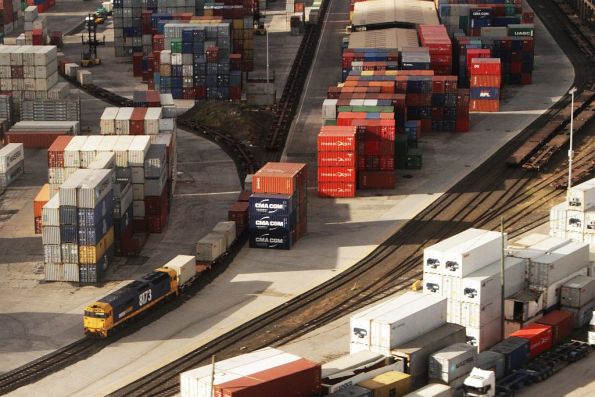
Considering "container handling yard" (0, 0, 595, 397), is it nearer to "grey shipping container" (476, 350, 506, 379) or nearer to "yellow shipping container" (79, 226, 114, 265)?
"yellow shipping container" (79, 226, 114, 265)

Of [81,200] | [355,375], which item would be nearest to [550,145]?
[81,200]

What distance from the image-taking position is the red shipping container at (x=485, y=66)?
17038 centimetres

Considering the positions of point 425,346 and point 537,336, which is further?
point 537,336

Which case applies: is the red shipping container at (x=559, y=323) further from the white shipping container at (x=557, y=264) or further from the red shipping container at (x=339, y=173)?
the red shipping container at (x=339, y=173)

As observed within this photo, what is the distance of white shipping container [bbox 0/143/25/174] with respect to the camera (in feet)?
485

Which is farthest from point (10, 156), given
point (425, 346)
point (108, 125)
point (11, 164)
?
point (425, 346)

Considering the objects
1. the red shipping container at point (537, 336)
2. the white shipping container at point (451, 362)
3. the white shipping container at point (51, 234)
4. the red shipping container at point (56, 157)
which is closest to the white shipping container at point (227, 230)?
the red shipping container at point (56, 157)

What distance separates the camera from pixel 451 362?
9681 centimetres

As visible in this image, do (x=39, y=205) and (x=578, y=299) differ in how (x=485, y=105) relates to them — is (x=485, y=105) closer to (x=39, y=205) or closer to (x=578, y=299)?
(x=39, y=205)

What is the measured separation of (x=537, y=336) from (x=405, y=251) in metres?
23.8

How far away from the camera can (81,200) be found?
11838cm

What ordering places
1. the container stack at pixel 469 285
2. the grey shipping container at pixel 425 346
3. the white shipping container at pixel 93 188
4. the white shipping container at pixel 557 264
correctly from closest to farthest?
the grey shipping container at pixel 425 346 → the container stack at pixel 469 285 → the white shipping container at pixel 557 264 → the white shipping container at pixel 93 188

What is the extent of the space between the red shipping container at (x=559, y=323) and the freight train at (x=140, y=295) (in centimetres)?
2740

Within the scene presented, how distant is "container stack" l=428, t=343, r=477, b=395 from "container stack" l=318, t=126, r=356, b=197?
4303cm
